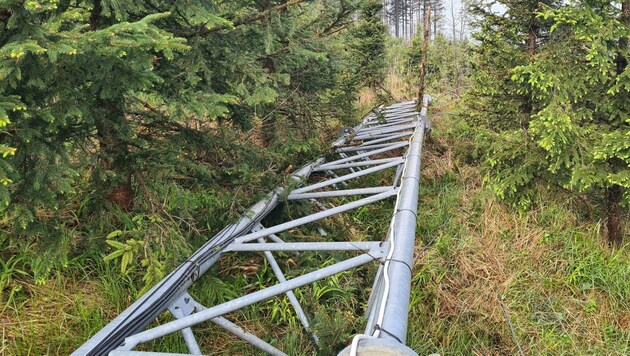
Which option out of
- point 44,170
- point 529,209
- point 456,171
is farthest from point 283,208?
point 456,171

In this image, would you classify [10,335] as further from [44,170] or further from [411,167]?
[411,167]

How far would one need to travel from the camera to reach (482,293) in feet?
12.3

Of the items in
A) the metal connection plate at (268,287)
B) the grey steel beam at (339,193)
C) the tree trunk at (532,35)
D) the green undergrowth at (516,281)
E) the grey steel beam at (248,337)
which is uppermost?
the tree trunk at (532,35)

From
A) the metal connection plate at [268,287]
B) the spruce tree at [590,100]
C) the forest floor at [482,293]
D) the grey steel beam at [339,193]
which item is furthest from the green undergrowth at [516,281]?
the metal connection plate at [268,287]

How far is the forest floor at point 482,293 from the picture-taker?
111 inches

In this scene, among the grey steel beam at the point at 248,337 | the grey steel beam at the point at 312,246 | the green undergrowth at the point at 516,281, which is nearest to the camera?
the grey steel beam at the point at 248,337

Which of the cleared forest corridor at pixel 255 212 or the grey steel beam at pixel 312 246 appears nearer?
the cleared forest corridor at pixel 255 212

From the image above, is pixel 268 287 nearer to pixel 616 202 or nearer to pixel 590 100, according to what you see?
pixel 590 100

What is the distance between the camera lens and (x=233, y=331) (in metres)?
2.67

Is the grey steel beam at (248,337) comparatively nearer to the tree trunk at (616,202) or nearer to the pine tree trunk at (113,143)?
the pine tree trunk at (113,143)

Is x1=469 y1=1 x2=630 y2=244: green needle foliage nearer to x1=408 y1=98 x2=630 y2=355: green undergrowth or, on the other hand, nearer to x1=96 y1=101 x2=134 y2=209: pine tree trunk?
x1=408 y1=98 x2=630 y2=355: green undergrowth

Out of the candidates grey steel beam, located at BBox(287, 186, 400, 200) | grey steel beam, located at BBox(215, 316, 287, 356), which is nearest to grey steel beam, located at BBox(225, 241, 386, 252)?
grey steel beam, located at BBox(215, 316, 287, 356)

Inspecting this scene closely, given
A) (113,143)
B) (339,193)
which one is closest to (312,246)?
(339,193)

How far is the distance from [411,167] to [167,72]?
2606 millimetres
